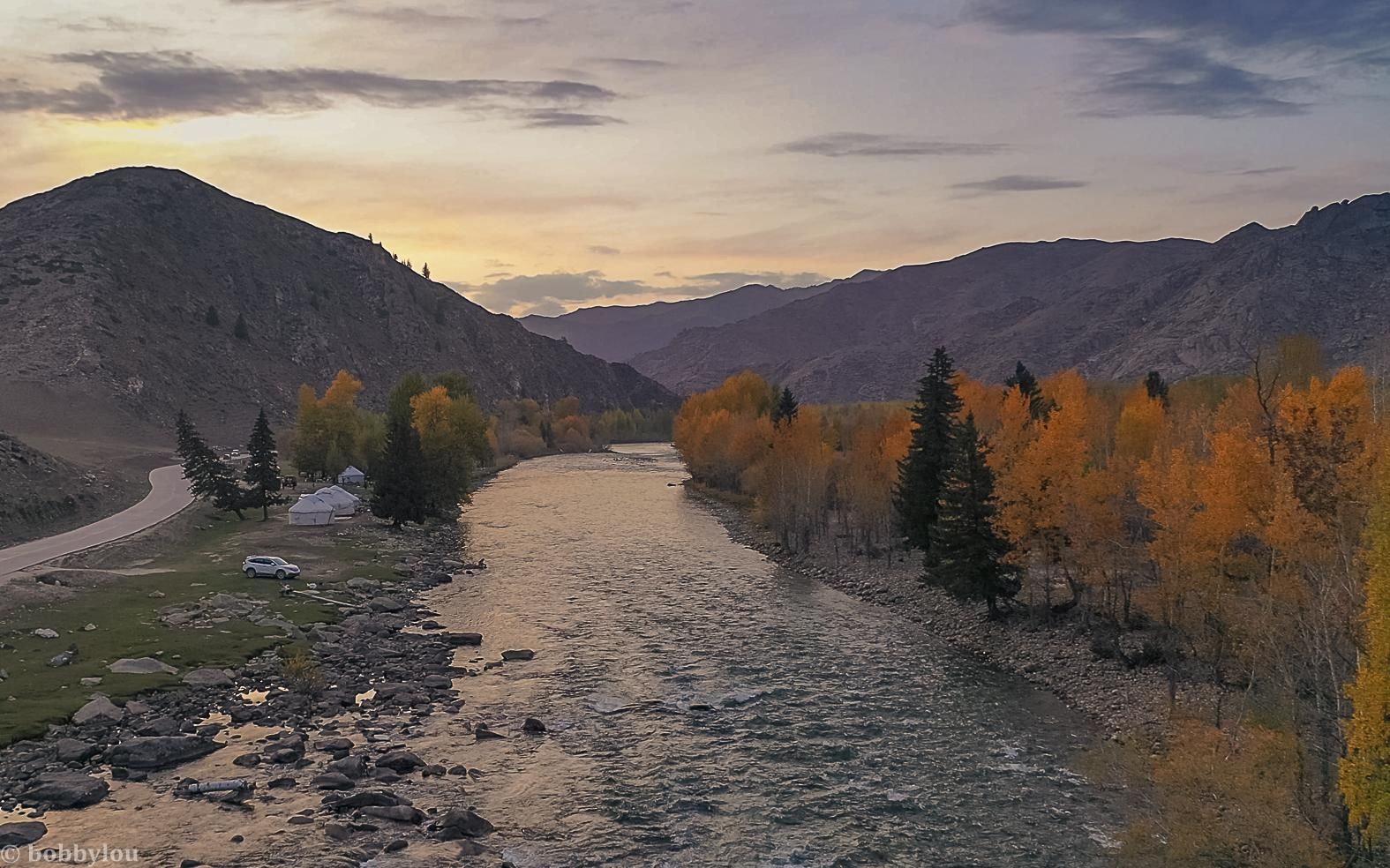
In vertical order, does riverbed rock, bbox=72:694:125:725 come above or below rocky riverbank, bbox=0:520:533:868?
above

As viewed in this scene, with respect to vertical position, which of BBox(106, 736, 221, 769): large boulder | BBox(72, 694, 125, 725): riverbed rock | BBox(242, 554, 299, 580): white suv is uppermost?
BBox(242, 554, 299, 580): white suv

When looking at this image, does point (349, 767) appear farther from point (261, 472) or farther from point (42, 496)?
point (261, 472)

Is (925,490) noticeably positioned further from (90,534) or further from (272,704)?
(90,534)

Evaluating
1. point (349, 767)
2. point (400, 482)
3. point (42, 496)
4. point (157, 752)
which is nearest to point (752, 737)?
point (349, 767)

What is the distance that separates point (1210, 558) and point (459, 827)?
94.3 feet

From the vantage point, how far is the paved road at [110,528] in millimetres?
51250

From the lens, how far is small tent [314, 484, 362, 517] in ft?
267

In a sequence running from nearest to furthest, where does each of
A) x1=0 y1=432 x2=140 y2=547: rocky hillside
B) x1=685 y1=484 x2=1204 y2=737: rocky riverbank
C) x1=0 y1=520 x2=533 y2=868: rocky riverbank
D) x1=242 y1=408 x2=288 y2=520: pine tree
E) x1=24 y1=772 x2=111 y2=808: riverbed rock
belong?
x1=0 y1=520 x2=533 y2=868: rocky riverbank
x1=24 y1=772 x2=111 y2=808: riverbed rock
x1=685 y1=484 x2=1204 y2=737: rocky riverbank
x1=0 y1=432 x2=140 y2=547: rocky hillside
x1=242 y1=408 x2=288 y2=520: pine tree

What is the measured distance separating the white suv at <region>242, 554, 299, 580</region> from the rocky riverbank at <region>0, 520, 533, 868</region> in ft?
37.7

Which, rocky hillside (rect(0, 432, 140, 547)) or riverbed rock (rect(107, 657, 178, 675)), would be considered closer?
riverbed rock (rect(107, 657, 178, 675))

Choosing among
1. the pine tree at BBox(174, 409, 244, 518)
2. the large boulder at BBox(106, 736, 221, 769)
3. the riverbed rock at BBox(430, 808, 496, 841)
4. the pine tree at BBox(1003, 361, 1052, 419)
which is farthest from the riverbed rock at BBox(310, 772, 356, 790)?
the pine tree at BBox(174, 409, 244, 518)

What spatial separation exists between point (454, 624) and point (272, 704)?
15332 millimetres

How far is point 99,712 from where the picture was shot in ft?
105

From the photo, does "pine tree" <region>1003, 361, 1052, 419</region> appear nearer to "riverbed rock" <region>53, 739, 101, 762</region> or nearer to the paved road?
"riverbed rock" <region>53, 739, 101, 762</region>
